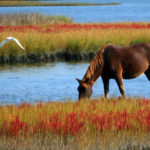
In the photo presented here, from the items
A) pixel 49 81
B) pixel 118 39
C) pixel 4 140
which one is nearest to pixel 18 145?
pixel 4 140

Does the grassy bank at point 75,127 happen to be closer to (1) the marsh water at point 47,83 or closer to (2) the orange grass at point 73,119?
(2) the orange grass at point 73,119

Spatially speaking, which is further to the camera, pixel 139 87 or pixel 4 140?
pixel 139 87

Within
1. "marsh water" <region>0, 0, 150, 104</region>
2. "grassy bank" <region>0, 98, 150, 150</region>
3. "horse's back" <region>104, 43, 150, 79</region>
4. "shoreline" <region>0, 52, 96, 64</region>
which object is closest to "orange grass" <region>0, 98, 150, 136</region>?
"grassy bank" <region>0, 98, 150, 150</region>

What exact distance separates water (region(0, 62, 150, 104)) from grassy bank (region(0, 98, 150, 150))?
2981 millimetres

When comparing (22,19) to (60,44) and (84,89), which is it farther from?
(84,89)

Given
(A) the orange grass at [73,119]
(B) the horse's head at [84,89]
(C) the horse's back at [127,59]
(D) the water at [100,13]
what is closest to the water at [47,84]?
(C) the horse's back at [127,59]

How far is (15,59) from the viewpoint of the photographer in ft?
66.1

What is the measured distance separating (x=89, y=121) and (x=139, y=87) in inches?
251

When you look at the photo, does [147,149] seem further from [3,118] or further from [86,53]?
[86,53]

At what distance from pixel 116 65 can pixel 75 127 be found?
3137mm

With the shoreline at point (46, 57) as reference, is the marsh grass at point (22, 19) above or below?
below

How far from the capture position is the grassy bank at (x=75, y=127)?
751 centimetres

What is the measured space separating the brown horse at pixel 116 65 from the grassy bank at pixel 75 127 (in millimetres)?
1333

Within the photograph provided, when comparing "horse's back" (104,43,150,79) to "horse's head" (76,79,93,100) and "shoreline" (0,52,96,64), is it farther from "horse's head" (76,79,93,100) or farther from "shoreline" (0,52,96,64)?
"shoreline" (0,52,96,64)
